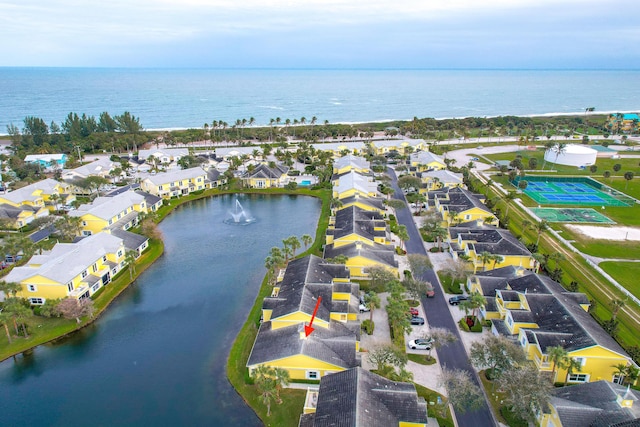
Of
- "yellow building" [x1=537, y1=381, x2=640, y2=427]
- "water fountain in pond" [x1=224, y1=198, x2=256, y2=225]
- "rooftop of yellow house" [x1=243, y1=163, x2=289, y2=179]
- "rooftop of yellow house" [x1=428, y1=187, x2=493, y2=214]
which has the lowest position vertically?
"yellow building" [x1=537, y1=381, x2=640, y2=427]

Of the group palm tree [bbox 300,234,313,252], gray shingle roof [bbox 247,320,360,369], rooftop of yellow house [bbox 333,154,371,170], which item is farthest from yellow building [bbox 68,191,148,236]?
rooftop of yellow house [bbox 333,154,371,170]

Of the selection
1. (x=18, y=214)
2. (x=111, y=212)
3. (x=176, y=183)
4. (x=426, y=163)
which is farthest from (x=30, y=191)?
(x=426, y=163)

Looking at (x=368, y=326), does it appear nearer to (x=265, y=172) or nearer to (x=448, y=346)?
(x=448, y=346)

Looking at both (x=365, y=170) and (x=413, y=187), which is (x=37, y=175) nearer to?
(x=365, y=170)

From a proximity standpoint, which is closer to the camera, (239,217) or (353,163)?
(239,217)

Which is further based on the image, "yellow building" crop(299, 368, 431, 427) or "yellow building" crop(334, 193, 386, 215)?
"yellow building" crop(334, 193, 386, 215)

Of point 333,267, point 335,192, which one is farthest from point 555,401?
point 335,192

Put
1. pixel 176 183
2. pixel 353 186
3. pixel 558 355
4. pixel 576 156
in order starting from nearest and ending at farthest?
pixel 558 355, pixel 353 186, pixel 176 183, pixel 576 156

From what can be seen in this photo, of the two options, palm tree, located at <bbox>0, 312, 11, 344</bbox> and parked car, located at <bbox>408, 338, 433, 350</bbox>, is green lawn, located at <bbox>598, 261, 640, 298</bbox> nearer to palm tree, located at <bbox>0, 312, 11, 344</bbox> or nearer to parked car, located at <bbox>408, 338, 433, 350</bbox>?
parked car, located at <bbox>408, 338, 433, 350</bbox>
